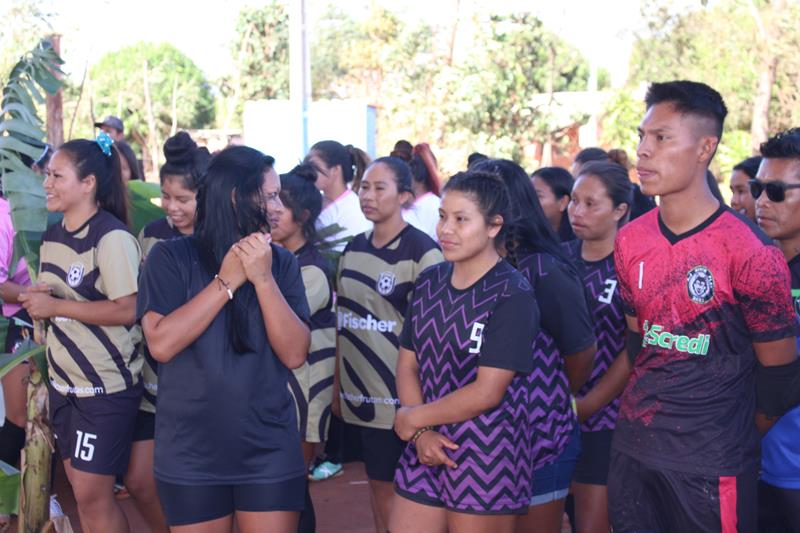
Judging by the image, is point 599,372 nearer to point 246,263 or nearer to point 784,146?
point 784,146

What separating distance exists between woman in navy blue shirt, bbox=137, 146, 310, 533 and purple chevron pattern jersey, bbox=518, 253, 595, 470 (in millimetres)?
945

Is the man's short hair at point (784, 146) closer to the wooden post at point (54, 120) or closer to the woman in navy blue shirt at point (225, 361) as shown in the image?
the woman in navy blue shirt at point (225, 361)

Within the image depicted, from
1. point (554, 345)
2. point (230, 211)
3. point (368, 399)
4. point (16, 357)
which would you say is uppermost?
point (230, 211)

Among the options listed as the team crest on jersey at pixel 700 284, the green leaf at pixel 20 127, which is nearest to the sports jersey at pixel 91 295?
the green leaf at pixel 20 127

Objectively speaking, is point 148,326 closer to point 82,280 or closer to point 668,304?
point 82,280

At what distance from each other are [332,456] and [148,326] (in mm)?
4239

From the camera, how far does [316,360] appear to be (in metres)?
5.40

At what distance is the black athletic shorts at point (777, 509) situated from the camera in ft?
12.1

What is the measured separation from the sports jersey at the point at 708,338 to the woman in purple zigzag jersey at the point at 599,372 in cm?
93

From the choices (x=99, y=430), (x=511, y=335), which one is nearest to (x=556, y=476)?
(x=511, y=335)

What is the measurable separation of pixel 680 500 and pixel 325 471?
4.32 m

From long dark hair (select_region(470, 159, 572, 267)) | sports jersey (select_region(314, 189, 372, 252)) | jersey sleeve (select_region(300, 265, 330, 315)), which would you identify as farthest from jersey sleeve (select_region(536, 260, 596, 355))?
sports jersey (select_region(314, 189, 372, 252))

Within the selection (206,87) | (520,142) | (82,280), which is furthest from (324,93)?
(82,280)

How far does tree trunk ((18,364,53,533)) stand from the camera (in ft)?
14.4
